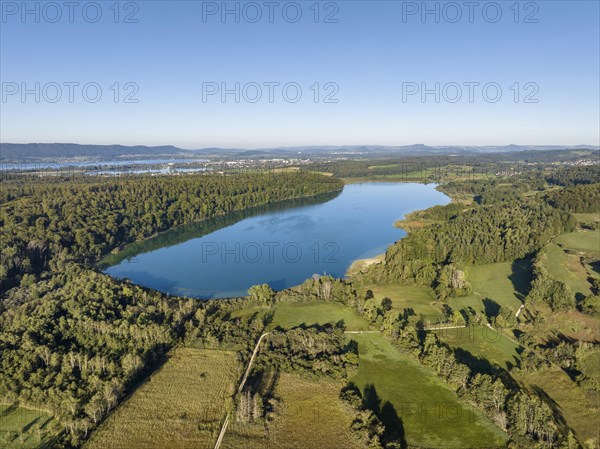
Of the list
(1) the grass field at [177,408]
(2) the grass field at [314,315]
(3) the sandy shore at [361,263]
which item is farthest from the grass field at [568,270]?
(1) the grass field at [177,408]

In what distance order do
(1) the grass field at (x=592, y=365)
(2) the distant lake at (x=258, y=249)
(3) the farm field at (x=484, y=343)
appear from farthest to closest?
1. (2) the distant lake at (x=258, y=249)
2. (3) the farm field at (x=484, y=343)
3. (1) the grass field at (x=592, y=365)

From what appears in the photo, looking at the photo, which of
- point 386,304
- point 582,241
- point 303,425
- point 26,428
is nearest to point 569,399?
point 386,304

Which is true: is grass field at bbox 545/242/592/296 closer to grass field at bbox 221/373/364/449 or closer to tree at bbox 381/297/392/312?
tree at bbox 381/297/392/312

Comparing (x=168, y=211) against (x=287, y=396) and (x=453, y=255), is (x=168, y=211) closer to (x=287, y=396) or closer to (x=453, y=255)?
(x=453, y=255)

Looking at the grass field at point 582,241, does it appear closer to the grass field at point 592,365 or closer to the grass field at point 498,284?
Answer: the grass field at point 498,284

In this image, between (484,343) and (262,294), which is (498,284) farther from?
(262,294)
